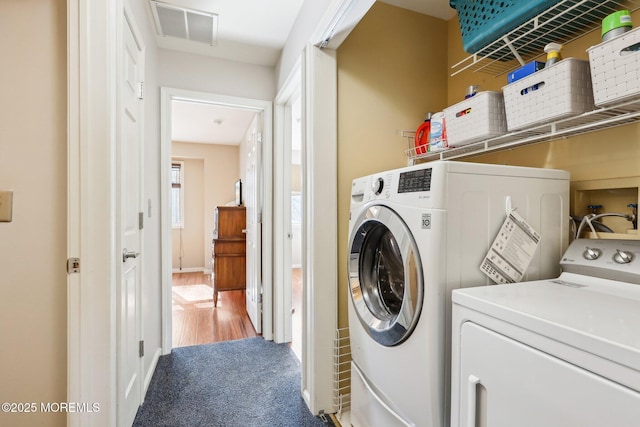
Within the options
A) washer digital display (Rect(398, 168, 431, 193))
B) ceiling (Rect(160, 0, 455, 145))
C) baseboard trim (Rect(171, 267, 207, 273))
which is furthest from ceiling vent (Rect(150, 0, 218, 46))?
baseboard trim (Rect(171, 267, 207, 273))

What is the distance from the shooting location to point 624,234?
3.75 ft

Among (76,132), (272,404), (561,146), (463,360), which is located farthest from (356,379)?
(76,132)

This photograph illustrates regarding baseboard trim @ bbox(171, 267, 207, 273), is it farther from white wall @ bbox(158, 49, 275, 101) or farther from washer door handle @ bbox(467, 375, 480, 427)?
washer door handle @ bbox(467, 375, 480, 427)

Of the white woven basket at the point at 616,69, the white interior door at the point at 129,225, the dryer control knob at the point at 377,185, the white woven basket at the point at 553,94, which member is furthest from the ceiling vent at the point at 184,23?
the white woven basket at the point at 616,69

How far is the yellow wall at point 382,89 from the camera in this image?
172 centimetres

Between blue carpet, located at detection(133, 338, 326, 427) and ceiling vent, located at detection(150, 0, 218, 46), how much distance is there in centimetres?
236

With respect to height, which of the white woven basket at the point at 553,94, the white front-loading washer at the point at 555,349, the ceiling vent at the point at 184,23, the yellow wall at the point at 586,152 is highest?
the ceiling vent at the point at 184,23

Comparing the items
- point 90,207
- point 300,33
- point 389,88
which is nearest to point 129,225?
point 90,207

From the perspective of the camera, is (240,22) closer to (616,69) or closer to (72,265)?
(72,265)

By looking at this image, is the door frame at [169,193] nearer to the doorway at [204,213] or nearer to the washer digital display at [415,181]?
the doorway at [204,213]

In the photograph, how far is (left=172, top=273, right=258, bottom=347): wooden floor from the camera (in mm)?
2701

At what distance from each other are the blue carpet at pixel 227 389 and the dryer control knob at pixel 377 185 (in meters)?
1.23

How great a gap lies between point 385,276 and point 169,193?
70.5 inches

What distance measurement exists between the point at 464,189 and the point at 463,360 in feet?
1.76
